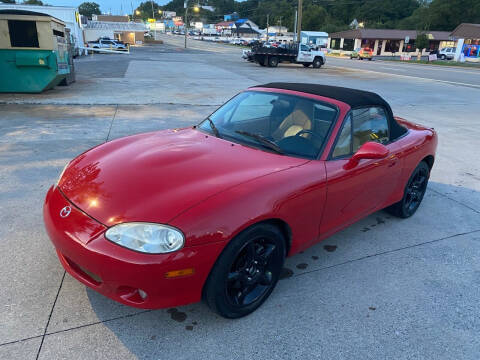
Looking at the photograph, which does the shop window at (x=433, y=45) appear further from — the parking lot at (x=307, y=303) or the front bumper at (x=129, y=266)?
the front bumper at (x=129, y=266)

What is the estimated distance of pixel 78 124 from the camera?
7695 mm

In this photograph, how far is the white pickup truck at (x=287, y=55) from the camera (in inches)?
1030

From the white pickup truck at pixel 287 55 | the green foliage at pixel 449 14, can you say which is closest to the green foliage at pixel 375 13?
the green foliage at pixel 449 14

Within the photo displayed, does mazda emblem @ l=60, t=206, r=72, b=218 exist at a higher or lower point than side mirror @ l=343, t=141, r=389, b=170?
lower

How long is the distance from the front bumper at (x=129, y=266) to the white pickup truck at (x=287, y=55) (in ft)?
84.3

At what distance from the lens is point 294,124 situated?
10.6ft

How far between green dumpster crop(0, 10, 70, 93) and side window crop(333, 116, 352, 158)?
10.4 m

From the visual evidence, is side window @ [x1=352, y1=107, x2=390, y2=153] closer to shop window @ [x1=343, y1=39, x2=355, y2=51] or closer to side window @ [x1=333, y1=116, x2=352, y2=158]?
side window @ [x1=333, y1=116, x2=352, y2=158]

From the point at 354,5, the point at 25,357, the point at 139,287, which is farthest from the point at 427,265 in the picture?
the point at 354,5

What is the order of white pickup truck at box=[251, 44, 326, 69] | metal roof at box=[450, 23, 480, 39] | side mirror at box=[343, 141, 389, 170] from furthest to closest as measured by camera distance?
metal roof at box=[450, 23, 480, 39]
white pickup truck at box=[251, 44, 326, 69]
side mirror at box=[343, 141, 389, 170]

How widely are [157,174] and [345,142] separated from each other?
1611 mm

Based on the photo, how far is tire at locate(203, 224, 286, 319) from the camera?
2260mm

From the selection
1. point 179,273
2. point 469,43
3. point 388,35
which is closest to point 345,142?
point 179,273

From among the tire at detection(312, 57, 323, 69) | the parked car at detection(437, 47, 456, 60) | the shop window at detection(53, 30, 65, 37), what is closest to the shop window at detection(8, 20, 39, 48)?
the shop window at detection(53, 30, 65, 37)
